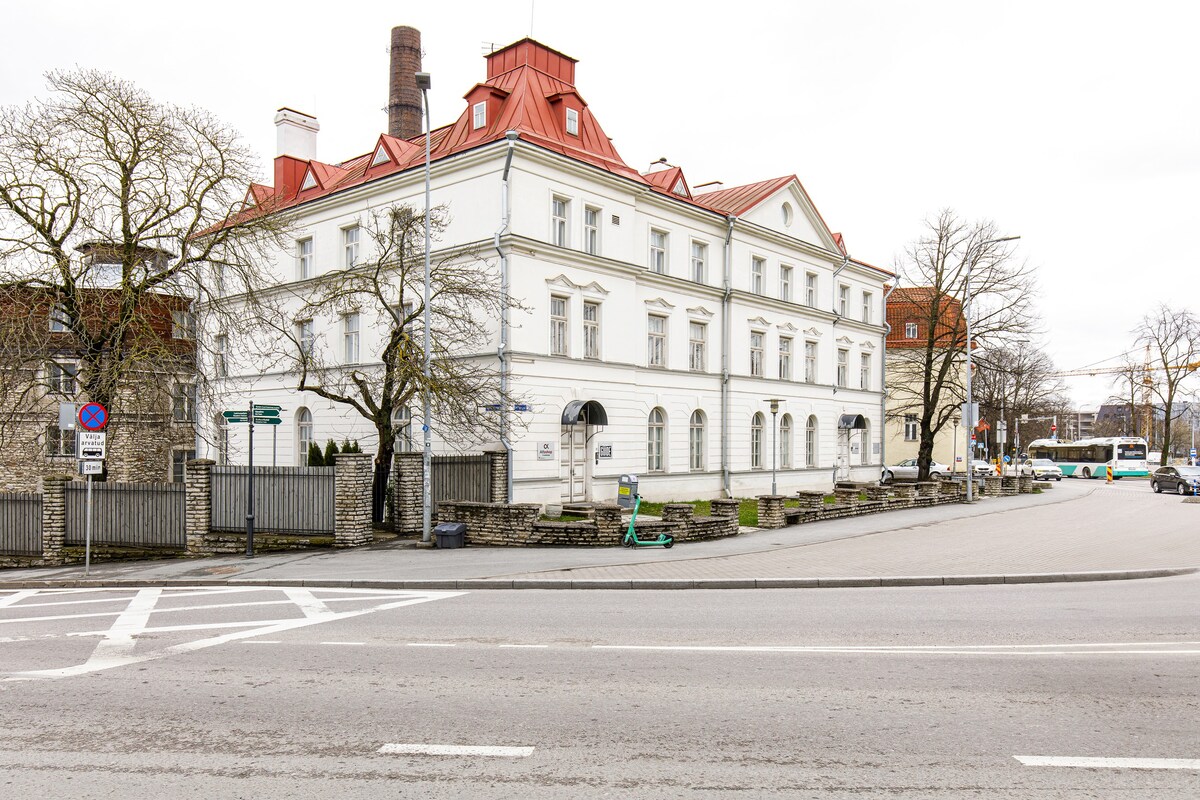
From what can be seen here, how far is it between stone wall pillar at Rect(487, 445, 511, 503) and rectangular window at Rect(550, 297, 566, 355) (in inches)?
225

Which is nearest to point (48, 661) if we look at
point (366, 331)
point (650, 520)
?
point (650, 520)

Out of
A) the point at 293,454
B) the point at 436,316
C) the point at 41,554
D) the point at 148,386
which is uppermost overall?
the point at 436,316

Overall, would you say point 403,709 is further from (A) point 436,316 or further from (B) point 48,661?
(A) point 436,316

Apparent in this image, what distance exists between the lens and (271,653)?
8.45m

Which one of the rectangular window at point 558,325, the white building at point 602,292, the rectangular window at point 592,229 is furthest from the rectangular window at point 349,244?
the rectangular window at point 592,229

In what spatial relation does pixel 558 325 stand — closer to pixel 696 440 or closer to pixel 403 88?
pixel 696 440

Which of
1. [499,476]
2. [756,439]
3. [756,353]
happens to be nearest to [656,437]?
[756,439]

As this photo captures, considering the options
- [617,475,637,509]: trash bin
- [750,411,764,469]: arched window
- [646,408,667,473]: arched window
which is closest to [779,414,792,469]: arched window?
[750,411,764,469]: arched window

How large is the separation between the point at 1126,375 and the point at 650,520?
58.5 m

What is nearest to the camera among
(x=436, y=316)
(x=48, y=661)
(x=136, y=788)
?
(x=136, y=788)

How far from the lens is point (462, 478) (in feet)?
68.9

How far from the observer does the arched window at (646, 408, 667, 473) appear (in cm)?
2928

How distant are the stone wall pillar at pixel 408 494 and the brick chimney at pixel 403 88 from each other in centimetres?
2365

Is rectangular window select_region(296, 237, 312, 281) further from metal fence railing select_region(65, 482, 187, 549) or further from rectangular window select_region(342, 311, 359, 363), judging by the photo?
metal fence railing select_region(65, 482, 187, 549)
